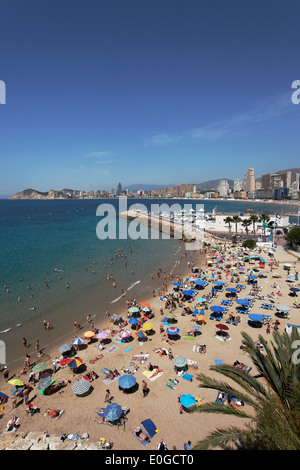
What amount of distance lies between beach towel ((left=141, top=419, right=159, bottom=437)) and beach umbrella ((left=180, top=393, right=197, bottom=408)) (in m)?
1.54

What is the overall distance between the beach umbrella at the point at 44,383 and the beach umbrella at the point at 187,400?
6.97m

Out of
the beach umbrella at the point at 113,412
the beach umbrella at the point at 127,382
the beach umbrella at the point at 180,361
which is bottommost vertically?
the beach umbrella at the point at 113,412

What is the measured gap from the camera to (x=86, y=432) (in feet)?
32.4

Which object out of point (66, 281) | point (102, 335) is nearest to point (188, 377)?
point (102, 335)

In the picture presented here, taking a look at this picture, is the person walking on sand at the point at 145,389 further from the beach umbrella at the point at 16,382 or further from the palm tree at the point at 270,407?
the beach umbrella at the point at 16,382

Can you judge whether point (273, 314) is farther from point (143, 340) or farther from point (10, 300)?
point (10, 300)

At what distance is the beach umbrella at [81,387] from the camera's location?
11620 mm

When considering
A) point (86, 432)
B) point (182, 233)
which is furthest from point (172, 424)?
point (182, 233)

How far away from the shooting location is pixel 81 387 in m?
11.8

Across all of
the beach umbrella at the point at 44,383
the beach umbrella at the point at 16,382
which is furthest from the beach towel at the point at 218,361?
the beach umbrella at the point at 16,382

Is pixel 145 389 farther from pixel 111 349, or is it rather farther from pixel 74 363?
pixel 111 349

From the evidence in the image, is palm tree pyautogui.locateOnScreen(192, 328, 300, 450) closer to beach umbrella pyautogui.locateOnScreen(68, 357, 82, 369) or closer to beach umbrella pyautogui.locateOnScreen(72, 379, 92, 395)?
beach umbrella pyautogui.locateOnScreen(72, 379, 92, 395)

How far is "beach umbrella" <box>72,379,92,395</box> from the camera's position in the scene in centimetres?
1162

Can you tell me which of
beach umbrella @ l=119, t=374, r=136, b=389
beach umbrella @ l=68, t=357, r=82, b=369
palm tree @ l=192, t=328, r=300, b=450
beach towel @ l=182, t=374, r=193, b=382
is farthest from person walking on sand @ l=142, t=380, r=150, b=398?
palm tree @ l=192, t=328, r=300, b=450
